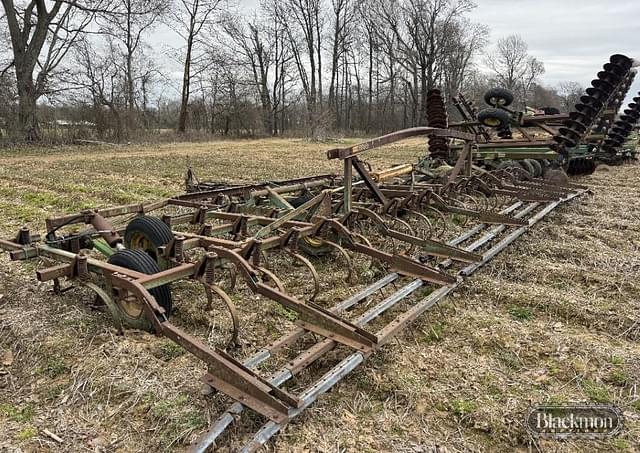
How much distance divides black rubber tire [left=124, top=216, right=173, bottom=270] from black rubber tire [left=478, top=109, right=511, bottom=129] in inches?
275

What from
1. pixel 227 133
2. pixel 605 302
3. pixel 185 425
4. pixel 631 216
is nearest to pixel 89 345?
pixel 185 425

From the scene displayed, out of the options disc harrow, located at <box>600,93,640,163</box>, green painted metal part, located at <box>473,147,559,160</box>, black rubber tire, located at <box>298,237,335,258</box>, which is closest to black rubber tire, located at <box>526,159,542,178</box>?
green painted metal part, located at <box>473,147,559,160</box>

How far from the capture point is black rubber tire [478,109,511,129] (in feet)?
28.7

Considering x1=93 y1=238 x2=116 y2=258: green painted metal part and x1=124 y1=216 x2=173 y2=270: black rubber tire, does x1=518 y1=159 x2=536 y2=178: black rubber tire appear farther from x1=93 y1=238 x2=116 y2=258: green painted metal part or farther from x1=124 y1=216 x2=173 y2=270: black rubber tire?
x1=93 y1=238 x2=116 y2=258: green painted metal part

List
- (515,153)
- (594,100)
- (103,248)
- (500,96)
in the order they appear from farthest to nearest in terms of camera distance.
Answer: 1. (500,96)
2. (515,153)
3. (594,100)
4. (103,248)

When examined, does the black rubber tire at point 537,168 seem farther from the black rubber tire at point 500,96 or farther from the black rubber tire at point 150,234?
the black rubber tire at point 150,234

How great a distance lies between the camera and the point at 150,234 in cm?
372

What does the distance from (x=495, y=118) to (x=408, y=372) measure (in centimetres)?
739

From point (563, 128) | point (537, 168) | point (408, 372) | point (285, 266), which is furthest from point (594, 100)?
point (408, 372)

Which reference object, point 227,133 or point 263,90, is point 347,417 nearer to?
point 227,133

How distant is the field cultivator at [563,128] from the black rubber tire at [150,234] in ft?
20.9

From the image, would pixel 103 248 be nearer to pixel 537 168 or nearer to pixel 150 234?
pixel 150 234

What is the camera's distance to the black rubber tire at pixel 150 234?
3689mm

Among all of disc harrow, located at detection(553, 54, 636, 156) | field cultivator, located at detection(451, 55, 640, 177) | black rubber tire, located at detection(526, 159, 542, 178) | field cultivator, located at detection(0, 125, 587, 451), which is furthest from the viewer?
black rubber tire, located at detection(526, 159, 542, 178)
